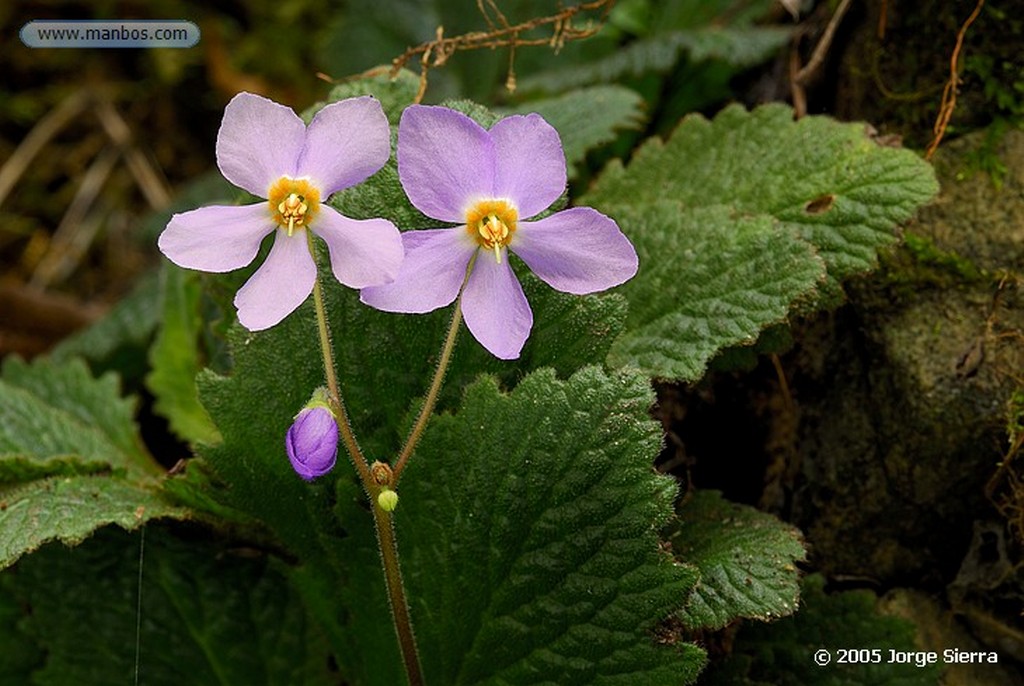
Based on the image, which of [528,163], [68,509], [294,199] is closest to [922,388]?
[528,163]

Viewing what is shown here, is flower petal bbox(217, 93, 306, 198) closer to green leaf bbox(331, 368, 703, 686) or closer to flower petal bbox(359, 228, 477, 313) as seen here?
flower petal bbox(359, 228, 477, 313)

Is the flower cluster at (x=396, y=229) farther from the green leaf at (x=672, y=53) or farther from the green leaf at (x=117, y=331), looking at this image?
→ the green leaf at (x=117, y=331)

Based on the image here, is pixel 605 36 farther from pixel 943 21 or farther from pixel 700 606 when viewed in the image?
pixel 700 606

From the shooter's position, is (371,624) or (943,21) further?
(943,21)

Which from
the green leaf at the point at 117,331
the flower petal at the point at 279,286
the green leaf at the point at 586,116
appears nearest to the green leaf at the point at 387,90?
the green leaf at the point at 586,116

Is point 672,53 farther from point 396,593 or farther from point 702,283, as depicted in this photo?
→ point 396,593

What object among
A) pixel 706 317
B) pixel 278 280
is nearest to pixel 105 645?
pixel 278 280

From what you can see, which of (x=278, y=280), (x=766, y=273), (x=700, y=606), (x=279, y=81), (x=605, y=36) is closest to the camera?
(x=278, y=280)
